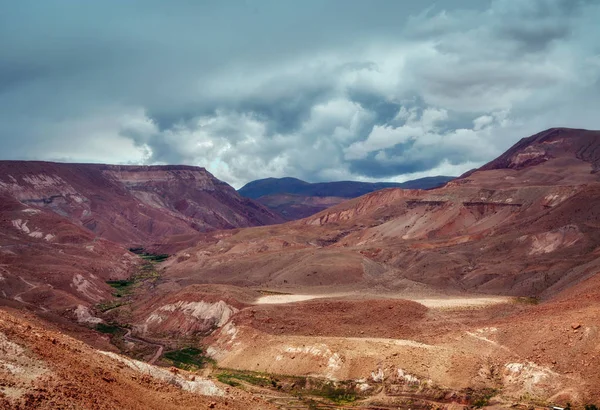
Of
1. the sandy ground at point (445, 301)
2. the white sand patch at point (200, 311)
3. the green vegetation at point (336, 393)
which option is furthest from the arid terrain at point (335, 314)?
the sandy ground at point (445, 301)

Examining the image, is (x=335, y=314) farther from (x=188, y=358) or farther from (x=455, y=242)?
(x=455, y=242)

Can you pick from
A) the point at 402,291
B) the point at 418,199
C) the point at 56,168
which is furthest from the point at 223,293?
the point at 56,168

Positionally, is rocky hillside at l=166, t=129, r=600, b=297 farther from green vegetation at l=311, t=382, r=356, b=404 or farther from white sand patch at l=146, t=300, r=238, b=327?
green vegetation at l=311, t=382, r=356, b=404

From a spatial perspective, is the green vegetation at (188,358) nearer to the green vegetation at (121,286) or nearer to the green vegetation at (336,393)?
the green vegetation at (336,393)

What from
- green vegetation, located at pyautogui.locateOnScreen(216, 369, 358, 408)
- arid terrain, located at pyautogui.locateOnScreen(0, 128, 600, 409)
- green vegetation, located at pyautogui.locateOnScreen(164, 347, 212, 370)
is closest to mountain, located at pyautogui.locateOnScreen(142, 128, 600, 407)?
arid terrain, located at pyautogui.locateOnScreen(0, 128, 600, 409)

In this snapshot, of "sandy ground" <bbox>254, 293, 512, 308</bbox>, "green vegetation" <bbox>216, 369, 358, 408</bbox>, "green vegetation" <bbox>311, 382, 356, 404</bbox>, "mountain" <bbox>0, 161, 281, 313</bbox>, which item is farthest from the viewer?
"mountain" <bbox>0, 161, 281, 313</bbox>

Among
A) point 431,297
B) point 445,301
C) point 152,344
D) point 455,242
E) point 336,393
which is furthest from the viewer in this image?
point 455,242

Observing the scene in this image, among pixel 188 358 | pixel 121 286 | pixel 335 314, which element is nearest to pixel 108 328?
pixel 188 358
